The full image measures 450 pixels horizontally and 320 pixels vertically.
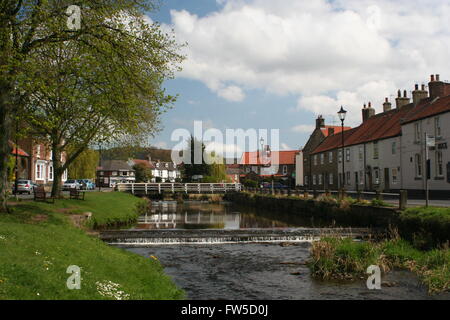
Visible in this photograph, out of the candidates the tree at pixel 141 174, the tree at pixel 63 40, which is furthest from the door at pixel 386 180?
the tree at pixel 141 174

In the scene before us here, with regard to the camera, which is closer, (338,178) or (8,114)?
(8,114)

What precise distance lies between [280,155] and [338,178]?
54951 millimetres

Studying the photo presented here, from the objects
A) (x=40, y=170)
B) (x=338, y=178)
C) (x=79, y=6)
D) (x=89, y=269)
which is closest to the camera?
(x=89, y=269)

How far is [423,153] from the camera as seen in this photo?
35906 mm

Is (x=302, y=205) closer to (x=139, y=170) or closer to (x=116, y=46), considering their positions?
(x=116, y=46)

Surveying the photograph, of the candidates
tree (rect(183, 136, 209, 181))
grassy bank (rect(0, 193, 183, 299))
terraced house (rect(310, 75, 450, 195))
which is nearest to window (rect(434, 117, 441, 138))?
terraced house (rect(310, 75, 450, 195))

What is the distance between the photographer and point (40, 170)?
61312mm

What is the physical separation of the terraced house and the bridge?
16995 millimetres

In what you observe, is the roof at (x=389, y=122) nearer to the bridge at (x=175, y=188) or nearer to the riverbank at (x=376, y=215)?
the riverbank at (x=376, y=215)

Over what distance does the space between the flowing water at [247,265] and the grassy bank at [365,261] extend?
47cm

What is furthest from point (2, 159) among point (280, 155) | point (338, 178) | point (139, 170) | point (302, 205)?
point (280, 155)

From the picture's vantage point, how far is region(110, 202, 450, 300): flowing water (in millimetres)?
11149

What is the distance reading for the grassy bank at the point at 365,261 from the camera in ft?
41.1

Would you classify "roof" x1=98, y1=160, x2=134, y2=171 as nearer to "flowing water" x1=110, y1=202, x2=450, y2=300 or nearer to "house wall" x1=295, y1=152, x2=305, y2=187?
"house wall" x1=295, y1=152, x2=305, y2=187
